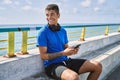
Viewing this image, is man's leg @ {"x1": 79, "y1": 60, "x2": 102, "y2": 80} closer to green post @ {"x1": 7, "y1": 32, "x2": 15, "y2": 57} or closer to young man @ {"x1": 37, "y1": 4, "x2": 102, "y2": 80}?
young man @ {"x1": 37, "y1": 4, "x2": 102, "y2": 80}

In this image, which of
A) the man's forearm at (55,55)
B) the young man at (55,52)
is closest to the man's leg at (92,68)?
the young man at (55,52)

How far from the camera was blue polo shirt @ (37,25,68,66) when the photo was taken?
177 inches

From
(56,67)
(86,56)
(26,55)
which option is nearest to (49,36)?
(56,67)

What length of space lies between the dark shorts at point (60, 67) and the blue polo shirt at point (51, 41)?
9cm

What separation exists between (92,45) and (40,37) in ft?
16.3

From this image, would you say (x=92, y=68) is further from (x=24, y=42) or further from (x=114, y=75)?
(x=114, y=75)

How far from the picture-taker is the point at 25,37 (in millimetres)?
5473

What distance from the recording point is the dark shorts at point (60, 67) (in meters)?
4.35

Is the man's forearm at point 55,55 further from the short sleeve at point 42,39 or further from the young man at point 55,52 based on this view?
the short sleeve at point 42,39

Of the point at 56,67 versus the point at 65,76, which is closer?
the point at 65,76

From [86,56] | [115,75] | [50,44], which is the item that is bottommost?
[115,75]

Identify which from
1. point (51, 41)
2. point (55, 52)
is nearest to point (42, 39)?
point (51, 41)

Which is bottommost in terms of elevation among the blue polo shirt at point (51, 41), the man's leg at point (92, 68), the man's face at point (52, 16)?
the man's leg at point (92, 68)

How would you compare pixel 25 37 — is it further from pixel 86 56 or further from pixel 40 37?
pixel 86 56
